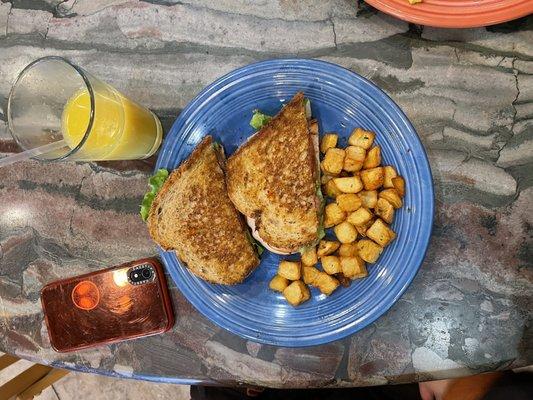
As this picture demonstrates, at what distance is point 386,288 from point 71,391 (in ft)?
6.24

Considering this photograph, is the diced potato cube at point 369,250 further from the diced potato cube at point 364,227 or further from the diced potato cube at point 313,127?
the diced potato cube at point 313,127

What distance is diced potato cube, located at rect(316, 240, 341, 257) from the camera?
1.46 metres

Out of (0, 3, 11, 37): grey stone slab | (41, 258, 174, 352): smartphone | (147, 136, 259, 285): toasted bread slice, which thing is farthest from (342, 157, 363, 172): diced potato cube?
(0, 3, 11, 37): grey stone slab

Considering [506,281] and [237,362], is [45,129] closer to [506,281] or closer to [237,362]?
[237,362]

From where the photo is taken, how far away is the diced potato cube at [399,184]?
4.60 ft

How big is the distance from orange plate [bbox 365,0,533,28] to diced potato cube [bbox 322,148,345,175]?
39cm

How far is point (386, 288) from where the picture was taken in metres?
1.43

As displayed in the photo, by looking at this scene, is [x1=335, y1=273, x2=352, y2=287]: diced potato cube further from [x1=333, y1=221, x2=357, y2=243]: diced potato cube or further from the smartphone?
the smartphone

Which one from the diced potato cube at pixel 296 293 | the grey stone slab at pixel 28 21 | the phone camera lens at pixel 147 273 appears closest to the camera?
the diced potato cube at pixel 296 293

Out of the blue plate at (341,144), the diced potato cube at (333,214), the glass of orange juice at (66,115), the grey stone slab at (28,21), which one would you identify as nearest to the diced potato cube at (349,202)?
the diced potato cube at (333,214)

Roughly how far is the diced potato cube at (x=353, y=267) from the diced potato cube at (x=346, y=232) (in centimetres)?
5

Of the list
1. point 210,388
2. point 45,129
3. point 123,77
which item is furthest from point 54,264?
point 210,388

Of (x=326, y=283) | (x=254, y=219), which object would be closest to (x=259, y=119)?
(x=254, y=219)

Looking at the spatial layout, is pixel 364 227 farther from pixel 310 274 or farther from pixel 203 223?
pixel 203 223
